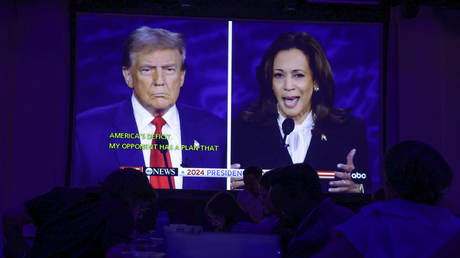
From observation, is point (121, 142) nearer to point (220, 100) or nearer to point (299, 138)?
point (220, 100)

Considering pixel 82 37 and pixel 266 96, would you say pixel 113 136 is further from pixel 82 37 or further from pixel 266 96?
pixel 266 96

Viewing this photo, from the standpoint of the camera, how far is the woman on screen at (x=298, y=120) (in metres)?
5.86

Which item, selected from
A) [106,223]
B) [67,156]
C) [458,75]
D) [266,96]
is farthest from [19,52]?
[458,75]

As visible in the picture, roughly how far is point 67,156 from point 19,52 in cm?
128

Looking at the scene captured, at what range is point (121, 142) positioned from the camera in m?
5.80

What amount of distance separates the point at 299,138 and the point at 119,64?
2.22 metres

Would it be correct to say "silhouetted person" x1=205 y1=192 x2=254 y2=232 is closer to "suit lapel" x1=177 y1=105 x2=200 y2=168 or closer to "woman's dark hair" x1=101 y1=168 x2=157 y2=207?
"woman's dark hair" x1=101 y1=168 x2=157 y2=207

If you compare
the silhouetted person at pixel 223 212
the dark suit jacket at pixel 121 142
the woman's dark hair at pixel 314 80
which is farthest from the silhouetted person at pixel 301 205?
the woman's dark hair at pixel 314 80

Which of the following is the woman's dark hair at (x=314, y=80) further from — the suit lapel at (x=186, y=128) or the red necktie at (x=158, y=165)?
the red necktie at (x=158, y=165)

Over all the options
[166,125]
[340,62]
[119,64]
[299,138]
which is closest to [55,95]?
[119,64]

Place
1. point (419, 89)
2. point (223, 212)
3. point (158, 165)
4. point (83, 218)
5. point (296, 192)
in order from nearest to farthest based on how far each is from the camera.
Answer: point (83, 218)
point (296, 192)
point (223, 212)
point (158, 165)
point (419, 89)

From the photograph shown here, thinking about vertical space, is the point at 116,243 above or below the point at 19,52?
below

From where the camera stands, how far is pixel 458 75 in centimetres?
626

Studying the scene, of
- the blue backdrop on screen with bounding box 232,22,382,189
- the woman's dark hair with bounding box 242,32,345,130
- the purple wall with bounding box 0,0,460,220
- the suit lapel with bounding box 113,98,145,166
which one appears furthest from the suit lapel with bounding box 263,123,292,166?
the suit lapel with bounding box 113,98,145,166
